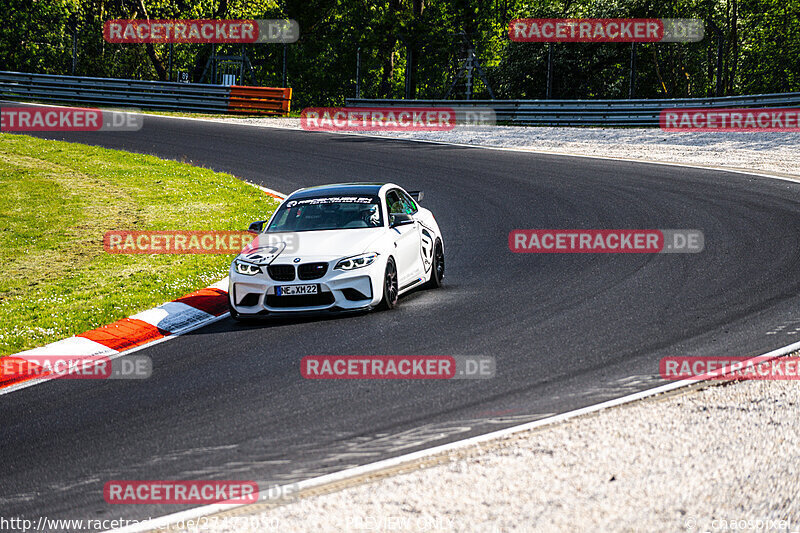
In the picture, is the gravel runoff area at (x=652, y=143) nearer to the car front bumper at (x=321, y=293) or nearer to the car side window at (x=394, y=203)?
the car side window at (x=394, y=203)

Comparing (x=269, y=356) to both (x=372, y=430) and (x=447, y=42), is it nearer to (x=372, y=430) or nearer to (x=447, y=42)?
(x=372, y=430)

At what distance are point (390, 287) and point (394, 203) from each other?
187cm

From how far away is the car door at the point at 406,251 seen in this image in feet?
35.6

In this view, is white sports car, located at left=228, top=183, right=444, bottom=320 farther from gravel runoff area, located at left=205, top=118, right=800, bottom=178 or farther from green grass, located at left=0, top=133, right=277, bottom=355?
gravel runoff area, located at left=205, top=118, right=800, bottom=178

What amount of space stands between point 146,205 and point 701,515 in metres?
14.4

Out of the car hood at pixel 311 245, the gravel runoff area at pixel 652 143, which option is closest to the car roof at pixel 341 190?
the car hood at pixel 311 245

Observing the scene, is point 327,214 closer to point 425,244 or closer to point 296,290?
point 425,244

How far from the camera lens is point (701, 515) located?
4.71m

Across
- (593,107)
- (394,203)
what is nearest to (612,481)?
(394,203)

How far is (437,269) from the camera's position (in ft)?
38.7

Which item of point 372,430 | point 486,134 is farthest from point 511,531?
point 486,134

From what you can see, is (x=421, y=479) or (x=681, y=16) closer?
(x=421, y=479)

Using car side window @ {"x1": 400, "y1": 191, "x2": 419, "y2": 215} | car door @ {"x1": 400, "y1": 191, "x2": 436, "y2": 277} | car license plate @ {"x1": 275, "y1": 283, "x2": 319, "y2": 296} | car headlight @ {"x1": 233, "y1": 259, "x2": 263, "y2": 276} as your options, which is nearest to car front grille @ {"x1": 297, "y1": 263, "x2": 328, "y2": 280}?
car license plate @ {"x1": 275, "y1": 283, "x2": 319, "y2": 296}

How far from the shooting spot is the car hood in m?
10.3
